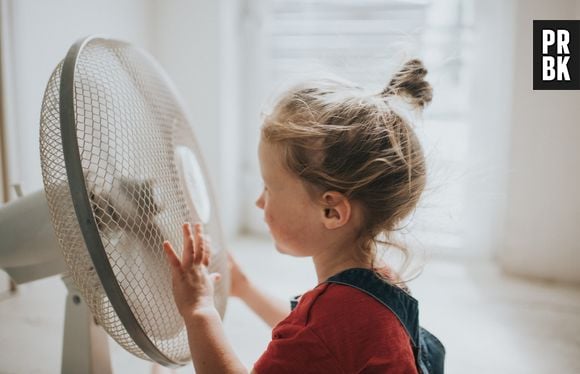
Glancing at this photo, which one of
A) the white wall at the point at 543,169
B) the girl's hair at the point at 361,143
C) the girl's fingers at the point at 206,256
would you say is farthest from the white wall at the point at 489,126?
the girl's fingers at the point at 206,256

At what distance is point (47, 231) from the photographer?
2.61ft

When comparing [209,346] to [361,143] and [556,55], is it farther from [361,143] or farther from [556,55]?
[556,55]

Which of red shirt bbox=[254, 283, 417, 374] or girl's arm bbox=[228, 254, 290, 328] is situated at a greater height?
red shirt bbox=[254, 283, 417, 374]

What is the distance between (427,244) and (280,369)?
0.35m

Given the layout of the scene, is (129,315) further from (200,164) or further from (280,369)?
(200,164)

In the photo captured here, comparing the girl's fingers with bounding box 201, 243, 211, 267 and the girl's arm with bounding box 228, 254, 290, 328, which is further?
the girl's arm with bounding box 228, 254, 290, 328

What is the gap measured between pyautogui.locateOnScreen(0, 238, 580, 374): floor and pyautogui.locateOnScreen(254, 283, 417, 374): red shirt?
510mm

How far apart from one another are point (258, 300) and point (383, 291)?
15.3 inches

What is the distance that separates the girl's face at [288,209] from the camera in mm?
782

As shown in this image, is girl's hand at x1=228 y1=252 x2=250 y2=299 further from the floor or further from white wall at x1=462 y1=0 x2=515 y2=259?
white wall at x1=462 y1=0 x2=515 y2=259

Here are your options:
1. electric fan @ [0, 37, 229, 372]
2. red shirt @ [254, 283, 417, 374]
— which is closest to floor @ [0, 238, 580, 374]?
electric fan @ [0, 37, 229, 372]

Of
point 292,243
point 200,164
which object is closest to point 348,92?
point 292,243

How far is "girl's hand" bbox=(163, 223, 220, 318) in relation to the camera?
0.76m

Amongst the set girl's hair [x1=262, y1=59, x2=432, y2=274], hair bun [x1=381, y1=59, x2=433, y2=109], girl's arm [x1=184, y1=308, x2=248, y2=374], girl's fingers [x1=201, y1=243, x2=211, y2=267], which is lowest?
girl's arm [x1=184, y1=308, x2=248, y2=374]
